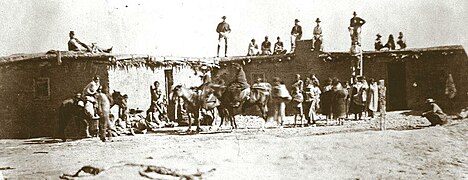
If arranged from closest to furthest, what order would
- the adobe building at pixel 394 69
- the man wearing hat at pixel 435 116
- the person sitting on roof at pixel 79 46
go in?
the man wearing hat at pixel 435 116
the person sitting on roof at pixel 79 46
the adobe building at pixel 394 69

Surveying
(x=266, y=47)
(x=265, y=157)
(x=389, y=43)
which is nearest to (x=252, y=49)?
(x=266, y=47)

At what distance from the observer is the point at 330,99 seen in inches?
418

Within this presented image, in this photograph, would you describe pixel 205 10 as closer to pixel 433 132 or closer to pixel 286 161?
pixel 286 161

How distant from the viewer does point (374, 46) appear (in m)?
13.9

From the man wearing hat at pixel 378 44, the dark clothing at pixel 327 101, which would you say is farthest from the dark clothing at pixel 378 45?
the dark clothing at pixel 327 101

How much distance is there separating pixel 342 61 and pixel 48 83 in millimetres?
7948

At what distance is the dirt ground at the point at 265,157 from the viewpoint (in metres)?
6.00

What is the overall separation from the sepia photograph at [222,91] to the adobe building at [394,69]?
0.04m

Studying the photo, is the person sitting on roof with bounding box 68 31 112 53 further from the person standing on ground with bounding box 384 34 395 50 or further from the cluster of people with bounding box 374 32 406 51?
the person standing on ground with bounding box 384 34 395 50

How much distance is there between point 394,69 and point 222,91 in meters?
6.36

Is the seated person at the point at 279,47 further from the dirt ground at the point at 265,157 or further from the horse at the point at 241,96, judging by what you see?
the dirt ground at the point at 265,157

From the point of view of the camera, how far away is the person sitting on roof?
9616 millimetres

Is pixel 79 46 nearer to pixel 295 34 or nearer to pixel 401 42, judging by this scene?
pixel 295 34

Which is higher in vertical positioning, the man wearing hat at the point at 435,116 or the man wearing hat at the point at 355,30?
the man wearing hat at the point at 355,30
